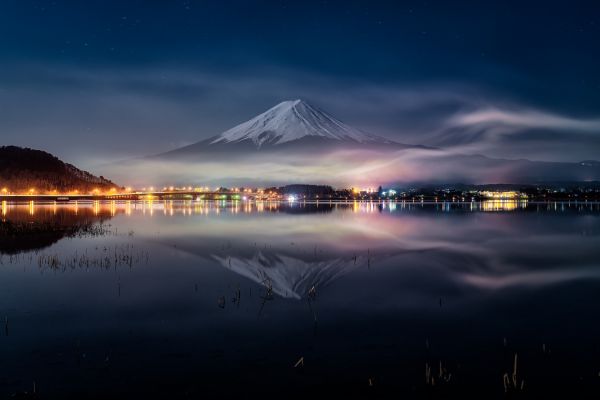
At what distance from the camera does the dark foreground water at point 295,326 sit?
6605mm

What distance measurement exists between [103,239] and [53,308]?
607 inches

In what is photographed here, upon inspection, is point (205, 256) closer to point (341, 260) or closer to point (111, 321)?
point (341, 260)

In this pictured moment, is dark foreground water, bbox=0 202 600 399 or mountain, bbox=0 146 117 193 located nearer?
dark foreground water, bbox=0 202 600 399

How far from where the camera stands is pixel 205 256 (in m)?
19.5

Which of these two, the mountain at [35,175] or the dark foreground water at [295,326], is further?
the mountain at [35,175]

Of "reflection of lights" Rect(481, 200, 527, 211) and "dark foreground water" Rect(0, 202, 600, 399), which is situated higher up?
"dark foreground water" Rect(0, 202, 600, 399)

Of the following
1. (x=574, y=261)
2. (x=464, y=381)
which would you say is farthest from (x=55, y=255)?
(x=574, y=261)

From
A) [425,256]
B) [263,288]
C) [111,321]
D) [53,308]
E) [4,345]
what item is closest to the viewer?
[4,345]

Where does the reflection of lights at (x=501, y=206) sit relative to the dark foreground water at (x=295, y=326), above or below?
below

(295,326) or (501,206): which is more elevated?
(295,326)

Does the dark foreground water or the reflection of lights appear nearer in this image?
the dark foreground water

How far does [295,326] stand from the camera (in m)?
9.16

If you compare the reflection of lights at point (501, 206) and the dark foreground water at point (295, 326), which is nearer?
the dark foreground water at point (295, 326)

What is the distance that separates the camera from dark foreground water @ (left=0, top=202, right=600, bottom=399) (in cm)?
661
